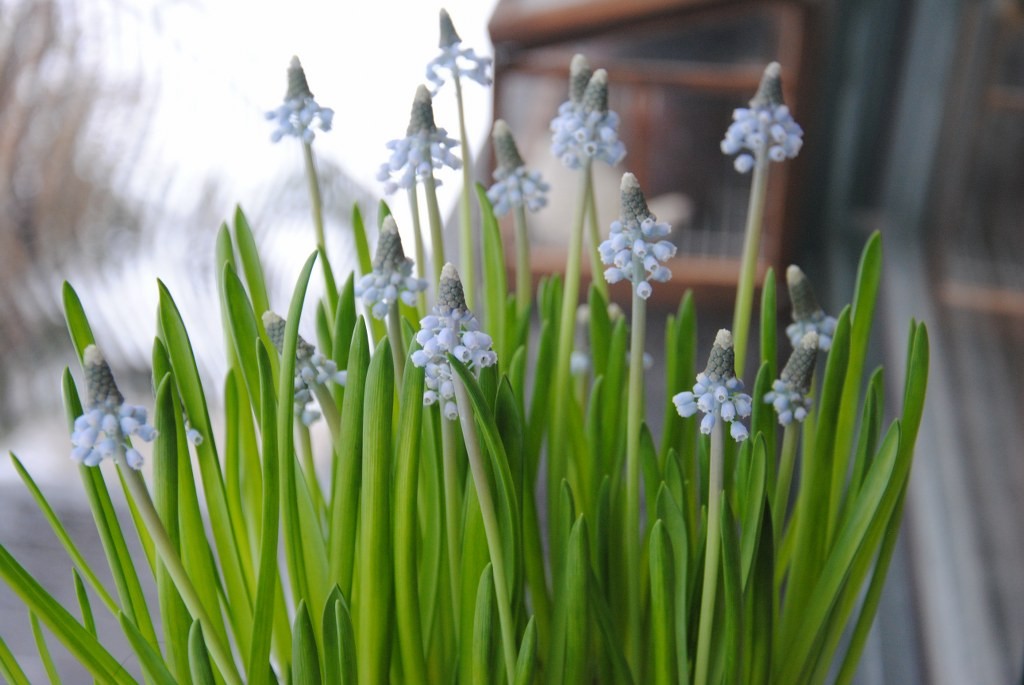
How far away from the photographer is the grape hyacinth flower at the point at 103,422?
0.31m

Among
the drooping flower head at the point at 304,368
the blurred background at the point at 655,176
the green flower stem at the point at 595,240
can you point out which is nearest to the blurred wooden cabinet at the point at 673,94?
the blurred background at the point at 655,176

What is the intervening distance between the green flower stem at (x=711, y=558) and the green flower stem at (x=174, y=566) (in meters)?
0.17

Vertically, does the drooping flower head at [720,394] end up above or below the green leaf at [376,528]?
above

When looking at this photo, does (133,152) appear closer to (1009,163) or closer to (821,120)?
(821,120)

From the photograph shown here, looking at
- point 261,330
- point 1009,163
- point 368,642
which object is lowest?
point 368,642

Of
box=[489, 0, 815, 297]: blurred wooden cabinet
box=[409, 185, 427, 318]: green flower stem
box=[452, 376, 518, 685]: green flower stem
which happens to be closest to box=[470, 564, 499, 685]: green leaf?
box=[452, 376, 518, 685]: green flower stem

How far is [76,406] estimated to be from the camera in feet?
1.14

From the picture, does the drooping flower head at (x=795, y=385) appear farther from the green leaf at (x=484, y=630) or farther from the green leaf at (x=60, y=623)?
the green leaf at (x=60, y=623)

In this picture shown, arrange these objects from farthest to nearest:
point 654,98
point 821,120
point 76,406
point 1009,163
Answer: point 821,120 < point 654,98 < point 1009,163 < point 76,406

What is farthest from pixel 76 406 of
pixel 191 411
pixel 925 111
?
pixel 925 111

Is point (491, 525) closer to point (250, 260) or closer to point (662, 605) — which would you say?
point (662, 605)

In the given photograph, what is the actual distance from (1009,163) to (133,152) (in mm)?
968

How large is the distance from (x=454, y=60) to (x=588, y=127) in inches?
2.4

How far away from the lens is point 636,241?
34 cm
